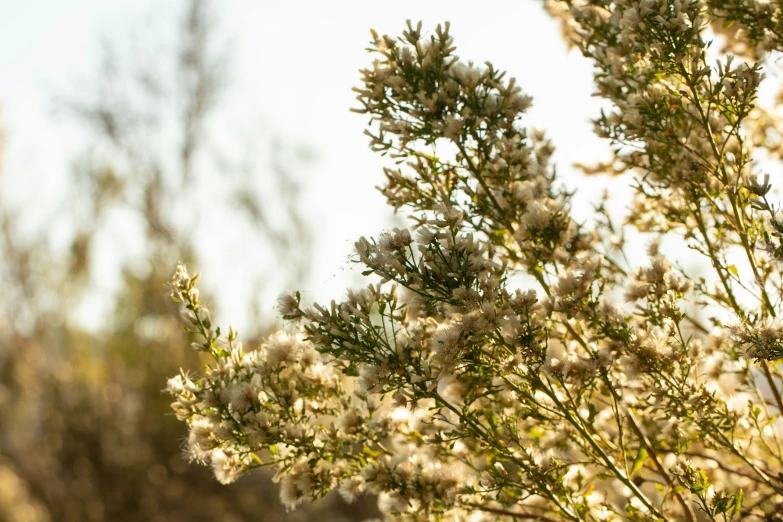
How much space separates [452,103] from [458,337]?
2.85 ft

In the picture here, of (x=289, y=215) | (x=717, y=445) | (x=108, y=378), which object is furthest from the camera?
(x=289, y=215)

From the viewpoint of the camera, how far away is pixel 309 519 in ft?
38.8

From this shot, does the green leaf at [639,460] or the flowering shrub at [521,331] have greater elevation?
the flowering shrub at [521,331]

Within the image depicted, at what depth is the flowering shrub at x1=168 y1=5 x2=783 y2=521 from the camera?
165cm

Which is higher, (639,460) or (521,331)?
(521,331)

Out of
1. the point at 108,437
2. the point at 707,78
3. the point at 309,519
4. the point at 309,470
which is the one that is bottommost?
the point at 309,470

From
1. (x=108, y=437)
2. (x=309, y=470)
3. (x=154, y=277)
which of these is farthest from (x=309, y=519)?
(x=309, y=470)

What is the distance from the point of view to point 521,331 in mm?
1634

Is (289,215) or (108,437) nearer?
(108,437)

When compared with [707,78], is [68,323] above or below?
above

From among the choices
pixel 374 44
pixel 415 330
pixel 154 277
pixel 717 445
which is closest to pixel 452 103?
pixel 374 44

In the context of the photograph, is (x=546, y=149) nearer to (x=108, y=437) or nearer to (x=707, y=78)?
(x=707, y=78)

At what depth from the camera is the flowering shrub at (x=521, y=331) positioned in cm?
165

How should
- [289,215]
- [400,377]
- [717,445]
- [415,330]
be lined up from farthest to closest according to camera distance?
1. [289,215]
2. [717,445]
3. [415,330]
4. [400,377]
